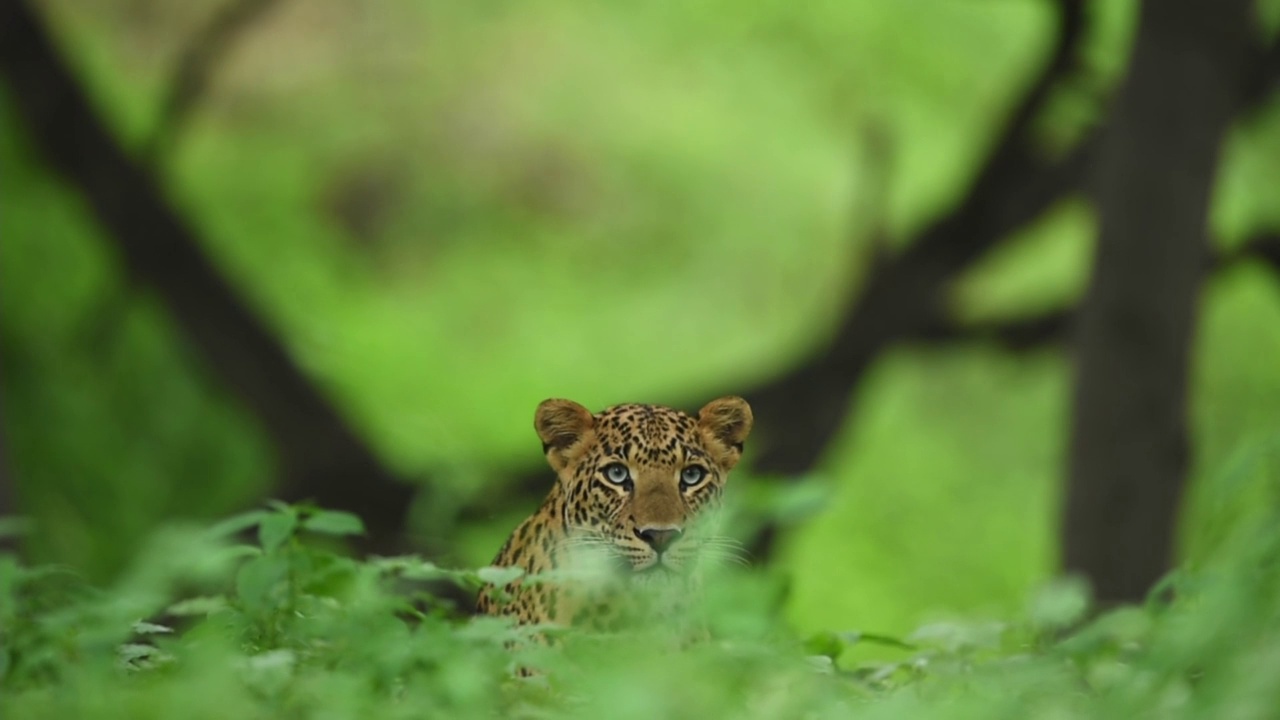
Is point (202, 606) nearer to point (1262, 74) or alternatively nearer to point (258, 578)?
point (258, 578)

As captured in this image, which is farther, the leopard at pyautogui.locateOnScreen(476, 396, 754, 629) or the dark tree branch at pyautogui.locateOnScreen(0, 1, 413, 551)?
the dark tree branch at pyautogui.locateOnScreen(0, 1, 413, 551)

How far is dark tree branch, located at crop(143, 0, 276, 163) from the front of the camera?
7430 mm

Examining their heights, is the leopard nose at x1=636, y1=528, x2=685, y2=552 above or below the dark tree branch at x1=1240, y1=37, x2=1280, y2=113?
below

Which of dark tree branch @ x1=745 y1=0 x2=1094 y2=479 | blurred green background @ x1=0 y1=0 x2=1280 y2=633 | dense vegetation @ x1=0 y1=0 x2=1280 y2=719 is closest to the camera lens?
dark tree branch @ x1=745 y1=0 x2=1094 y2=479

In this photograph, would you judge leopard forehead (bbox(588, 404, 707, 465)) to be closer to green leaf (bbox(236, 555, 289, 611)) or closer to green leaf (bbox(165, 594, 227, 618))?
green leaf (bbox(236, 555, 289, 611))

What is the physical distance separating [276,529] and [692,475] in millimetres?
548

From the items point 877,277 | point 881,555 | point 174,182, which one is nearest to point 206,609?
point 877,277

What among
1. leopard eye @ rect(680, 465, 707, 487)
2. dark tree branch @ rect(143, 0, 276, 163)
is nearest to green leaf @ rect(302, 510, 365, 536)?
leopard eye @ rect(680, 465, 707, 487)

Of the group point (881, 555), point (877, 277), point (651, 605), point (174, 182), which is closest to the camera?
point (651, 605)

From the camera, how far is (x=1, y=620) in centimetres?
195

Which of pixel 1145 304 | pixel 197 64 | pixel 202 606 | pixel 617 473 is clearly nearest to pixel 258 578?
pixel 202 606

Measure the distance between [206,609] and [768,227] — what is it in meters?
9.10

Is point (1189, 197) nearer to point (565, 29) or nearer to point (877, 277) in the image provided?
point (877, 277)

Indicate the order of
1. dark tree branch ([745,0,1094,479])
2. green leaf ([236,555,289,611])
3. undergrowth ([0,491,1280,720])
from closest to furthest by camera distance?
undergrowth ([0,491,1280,720]) → green leaf ([236,555,289,611]) → dark tree branch ([745,0,1094,479])
